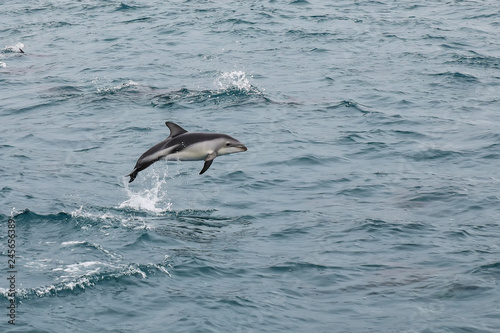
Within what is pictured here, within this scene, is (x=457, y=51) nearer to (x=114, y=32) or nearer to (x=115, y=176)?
(x=114, y=32)

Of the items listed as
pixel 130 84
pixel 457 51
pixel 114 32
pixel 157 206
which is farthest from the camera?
pixel 114 32

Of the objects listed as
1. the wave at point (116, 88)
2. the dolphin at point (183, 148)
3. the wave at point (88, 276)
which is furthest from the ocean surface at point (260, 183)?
the dolphin at point (183, 148)

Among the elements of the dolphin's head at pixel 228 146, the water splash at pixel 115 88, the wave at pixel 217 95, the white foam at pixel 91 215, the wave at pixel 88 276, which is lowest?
the water splash at pixel 115 88

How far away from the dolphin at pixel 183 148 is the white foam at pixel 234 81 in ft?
38.4

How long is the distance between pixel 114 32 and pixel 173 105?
1422 cm

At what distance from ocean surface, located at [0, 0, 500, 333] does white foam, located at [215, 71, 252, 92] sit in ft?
0.34

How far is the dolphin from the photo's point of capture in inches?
617

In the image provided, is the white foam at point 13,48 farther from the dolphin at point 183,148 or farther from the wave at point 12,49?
the dolphin at point 183,148

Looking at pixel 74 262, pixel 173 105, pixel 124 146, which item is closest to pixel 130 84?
pixel 173 105

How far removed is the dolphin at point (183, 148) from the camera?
15.7 m

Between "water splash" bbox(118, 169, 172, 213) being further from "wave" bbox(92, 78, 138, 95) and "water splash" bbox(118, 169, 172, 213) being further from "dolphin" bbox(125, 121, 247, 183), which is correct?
"wave" bbox(92, 78, 138, 95)

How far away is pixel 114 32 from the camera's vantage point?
39062 millimetres

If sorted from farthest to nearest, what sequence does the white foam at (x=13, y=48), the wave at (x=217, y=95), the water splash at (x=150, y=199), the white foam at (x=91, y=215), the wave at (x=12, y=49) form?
the white foam at (x=13, y=48) < the wave at (x=12, y=49) < the wave at (x=217, y=95) < the water splash at (x=150, y=199) < the white foam at (x=91, y=215)

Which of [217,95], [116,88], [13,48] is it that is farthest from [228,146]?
[13,48]
